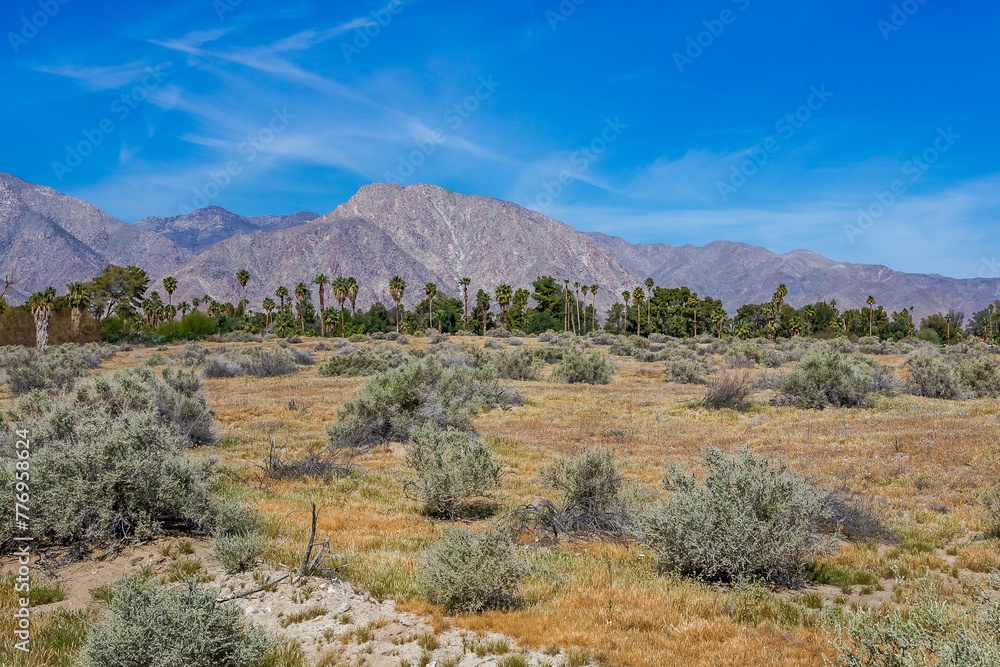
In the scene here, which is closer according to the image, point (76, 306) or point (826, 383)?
point (826, 383)

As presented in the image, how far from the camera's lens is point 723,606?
609cm

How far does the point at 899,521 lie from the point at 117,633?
11.3 metres

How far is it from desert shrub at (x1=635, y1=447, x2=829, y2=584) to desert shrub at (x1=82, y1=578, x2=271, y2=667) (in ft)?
16.6

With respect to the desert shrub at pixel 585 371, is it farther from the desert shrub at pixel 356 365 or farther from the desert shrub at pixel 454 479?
the desert shrub at pixel 454 479

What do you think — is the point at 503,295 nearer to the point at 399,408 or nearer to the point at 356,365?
the point at 356,365

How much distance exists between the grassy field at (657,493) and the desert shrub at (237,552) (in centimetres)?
35

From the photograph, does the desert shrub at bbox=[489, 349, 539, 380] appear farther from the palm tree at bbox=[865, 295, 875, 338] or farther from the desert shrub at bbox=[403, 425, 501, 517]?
the palm tree at bbox=[865, 295, 875, 338]

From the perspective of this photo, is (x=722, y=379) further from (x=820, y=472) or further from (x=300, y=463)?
(x=300, y=463)

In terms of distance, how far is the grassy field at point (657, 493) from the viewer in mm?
5590

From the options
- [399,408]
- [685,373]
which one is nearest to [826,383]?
[685,373]

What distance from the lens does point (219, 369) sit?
32406mm

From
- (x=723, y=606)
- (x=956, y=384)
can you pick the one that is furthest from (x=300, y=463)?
(x=956, y=384)

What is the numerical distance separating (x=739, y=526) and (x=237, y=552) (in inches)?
249

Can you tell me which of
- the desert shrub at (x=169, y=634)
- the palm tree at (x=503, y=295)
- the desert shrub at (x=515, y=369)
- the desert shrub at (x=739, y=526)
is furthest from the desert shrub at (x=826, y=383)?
the palm tree at (x=503, y=295)
